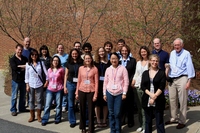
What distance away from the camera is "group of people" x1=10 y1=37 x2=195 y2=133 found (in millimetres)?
4746

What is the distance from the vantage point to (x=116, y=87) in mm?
4930

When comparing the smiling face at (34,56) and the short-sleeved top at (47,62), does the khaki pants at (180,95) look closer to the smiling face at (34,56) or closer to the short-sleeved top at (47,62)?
the short-sleeved top at (47,62)

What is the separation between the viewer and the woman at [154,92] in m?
4.62

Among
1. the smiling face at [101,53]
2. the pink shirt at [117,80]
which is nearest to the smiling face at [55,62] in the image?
the smiling face at [101,53]

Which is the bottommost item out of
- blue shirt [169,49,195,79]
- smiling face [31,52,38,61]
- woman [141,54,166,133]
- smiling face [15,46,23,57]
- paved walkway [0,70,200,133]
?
paved walkway [0,70,200,133]

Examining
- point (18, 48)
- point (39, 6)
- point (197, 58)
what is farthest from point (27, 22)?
point (197, 58)

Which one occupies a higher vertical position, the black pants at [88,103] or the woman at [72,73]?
the woman at [72,73]

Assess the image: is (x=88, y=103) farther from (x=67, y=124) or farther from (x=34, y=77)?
(x=34, y=77)

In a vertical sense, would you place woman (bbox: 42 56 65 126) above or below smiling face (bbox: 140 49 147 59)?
below

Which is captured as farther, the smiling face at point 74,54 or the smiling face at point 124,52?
the smiling face at point 74,54

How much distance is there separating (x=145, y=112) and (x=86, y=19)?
701 centimetres

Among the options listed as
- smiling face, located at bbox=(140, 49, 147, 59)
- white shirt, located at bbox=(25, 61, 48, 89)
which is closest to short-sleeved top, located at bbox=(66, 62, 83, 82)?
white shirt, located at bbox=(25, 61, 48, 89)

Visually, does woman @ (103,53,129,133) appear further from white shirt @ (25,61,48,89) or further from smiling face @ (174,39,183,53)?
white shirt @ (25,61,48,89)

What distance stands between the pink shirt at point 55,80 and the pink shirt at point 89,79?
2.75 ft
